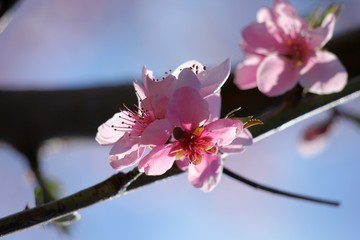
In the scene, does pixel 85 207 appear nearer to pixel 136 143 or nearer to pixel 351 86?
pixel 136 143

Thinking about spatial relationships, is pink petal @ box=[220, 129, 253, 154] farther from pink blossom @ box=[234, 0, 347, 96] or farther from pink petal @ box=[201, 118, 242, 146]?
pink blossom @ box=[234, 0, 347, 96]

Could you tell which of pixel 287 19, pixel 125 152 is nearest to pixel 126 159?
pixel 125 152

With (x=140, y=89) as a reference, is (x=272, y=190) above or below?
below

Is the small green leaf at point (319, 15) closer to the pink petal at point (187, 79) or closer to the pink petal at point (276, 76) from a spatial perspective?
the pink petal at point (276, 76)

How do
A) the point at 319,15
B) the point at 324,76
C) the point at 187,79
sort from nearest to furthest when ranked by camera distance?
the point at 187,79 → the point at 324,76 → the point at 319,15

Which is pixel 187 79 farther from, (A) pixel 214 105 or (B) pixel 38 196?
A: (B) pixel 38 196

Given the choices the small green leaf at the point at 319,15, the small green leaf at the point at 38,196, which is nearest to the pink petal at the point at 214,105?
the small green leaf at the point at 38,196

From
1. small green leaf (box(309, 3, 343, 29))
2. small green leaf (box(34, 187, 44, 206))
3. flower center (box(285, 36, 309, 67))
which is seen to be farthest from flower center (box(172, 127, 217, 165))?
small green leaf (box(309, 3, 343, 29))
